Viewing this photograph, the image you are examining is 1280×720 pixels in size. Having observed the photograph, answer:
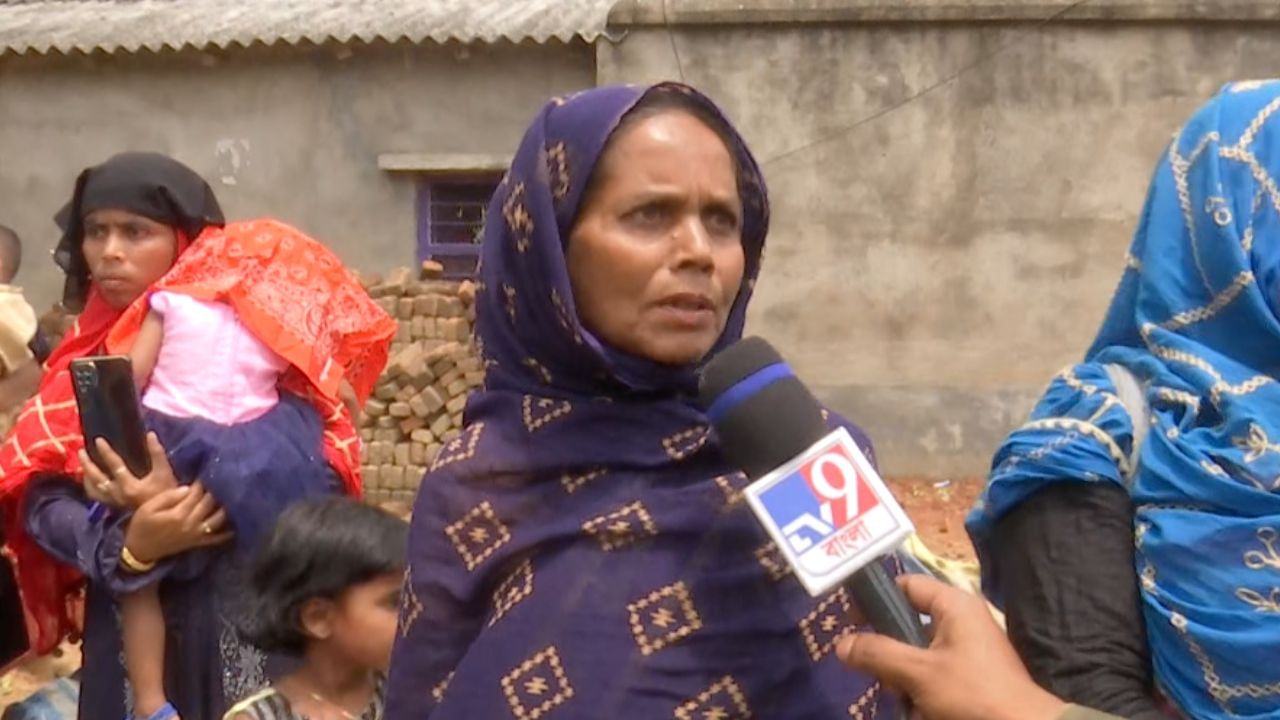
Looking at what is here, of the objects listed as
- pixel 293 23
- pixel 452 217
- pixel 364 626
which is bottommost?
pixel 452 217

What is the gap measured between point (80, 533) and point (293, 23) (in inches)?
318

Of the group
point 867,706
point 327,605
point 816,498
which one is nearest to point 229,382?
point 327,605

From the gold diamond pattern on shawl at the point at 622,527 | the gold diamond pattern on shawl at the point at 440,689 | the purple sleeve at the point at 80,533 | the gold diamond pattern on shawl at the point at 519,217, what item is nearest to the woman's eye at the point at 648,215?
the gold diamond pattern on shawl at the point at 519,217

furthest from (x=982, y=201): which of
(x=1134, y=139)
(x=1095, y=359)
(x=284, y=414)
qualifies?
(x=1095, y=359)

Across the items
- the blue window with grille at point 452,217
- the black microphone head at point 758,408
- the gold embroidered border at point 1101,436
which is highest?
the black microphone head at point 758,408

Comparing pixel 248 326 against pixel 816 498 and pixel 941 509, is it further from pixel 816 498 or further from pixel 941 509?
pixel 941 509

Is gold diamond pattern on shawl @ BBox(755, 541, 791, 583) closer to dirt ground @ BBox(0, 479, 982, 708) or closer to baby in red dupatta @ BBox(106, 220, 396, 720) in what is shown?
baby in red dupatta @ BBox(106, 220, 396, 720)

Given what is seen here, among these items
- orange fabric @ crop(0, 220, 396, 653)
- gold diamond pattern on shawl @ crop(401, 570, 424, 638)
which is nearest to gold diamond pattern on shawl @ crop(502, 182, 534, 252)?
gold diamond pattern on shawl @ crop(401, 570, 424, 638)

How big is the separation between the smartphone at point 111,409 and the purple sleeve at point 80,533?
0.17 meters

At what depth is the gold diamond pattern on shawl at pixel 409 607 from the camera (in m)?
2.06

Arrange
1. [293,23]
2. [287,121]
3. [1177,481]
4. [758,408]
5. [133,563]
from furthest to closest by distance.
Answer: [287,121] → [293,23] → [133,563] → [1177,481] → [758,408]

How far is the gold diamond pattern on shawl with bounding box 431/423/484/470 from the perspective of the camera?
2.07 metres

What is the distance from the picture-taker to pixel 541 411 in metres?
2.00

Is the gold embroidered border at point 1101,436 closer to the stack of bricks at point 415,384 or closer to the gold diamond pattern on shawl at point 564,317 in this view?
the gold diamond pattern on shawl at point 564,317
